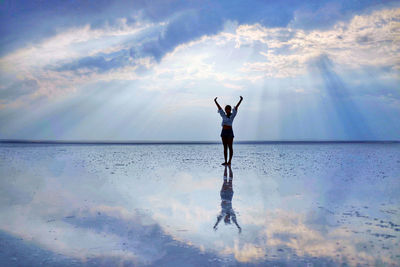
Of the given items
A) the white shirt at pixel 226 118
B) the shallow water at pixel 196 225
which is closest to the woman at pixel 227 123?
the white shirt at pixel 226 118

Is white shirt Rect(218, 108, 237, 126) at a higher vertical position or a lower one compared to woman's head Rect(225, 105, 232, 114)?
lower

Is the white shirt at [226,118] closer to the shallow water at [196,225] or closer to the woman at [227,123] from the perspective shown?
the woman at [227,123]

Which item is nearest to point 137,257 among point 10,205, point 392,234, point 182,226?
point 182,226

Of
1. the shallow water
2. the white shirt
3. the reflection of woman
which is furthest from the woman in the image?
the shallow water

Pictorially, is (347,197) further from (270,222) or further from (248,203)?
(270,222)

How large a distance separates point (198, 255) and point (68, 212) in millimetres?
2843

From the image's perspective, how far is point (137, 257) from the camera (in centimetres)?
322

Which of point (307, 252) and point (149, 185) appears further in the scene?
point (149, 185)

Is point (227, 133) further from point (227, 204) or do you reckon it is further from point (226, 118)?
point (227, 204)

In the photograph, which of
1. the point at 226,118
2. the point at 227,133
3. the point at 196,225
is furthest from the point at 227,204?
the point at 226,118

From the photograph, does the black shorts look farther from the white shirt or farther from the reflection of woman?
A: the reflection of woman

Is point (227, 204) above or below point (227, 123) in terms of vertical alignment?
below

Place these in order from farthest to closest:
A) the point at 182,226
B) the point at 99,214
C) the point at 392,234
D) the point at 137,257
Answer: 1. the point at 99,214
2. the point at 182,226
3. the point at 392,234
4. the point at 137,257

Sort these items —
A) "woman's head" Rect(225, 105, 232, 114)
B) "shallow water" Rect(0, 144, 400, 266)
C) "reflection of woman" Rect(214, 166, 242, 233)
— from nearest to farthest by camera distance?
"shallow water" Rect(0, 144, 400, 266) → "reflection of woman" Rect(214, 166, 242, 233) → "woman's head" Rect(225, 105, 232, 114)
